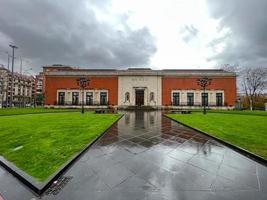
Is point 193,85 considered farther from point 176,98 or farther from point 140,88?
point 140,88

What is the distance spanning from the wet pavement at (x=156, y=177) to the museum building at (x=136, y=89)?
90.6 feet

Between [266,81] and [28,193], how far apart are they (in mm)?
45936

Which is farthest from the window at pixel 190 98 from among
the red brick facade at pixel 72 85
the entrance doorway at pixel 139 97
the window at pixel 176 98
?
the red brick facade at pixel 72 85

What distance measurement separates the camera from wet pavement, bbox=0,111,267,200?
2.36 m

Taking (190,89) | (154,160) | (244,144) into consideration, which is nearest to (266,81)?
(190,89)

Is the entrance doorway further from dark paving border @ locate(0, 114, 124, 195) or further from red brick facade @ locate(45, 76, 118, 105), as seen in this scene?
dark paving border @ locate(0, 114, 124, 195)

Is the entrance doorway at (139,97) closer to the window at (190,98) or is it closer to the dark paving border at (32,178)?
the window at (190,98)

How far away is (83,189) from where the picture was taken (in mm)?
2479

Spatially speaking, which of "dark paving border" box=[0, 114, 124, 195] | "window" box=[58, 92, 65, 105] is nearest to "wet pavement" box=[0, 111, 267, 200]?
"dark paving border" box=[0, 114, 124, 195]

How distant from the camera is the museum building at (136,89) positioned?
103ft

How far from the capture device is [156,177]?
→ 2.84 meters

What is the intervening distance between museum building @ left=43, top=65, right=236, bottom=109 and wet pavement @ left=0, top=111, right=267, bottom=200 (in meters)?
27.6

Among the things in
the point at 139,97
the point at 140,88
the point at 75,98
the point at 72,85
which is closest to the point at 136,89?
the point at 140,88

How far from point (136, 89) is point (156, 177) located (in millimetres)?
30178
